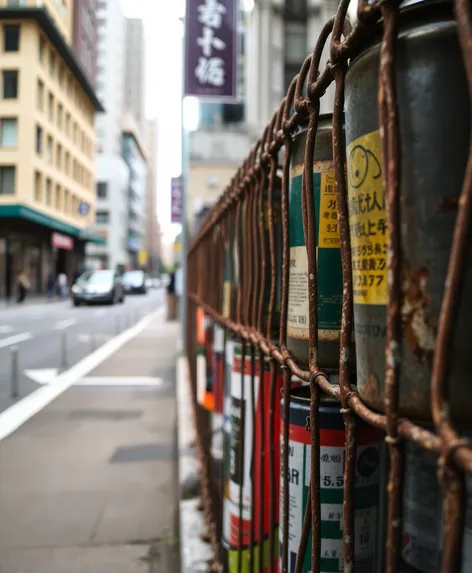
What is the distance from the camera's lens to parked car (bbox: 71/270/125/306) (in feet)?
89.5

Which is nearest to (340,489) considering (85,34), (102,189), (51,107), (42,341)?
(42,341)

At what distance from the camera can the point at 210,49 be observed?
334 inches

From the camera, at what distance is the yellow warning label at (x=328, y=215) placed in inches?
43.0

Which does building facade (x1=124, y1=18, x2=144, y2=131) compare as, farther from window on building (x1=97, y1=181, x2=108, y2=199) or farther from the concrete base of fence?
the concrete base of fence

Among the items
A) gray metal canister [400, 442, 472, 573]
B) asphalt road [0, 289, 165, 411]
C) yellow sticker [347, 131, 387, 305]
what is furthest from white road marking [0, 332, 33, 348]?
yellow sticker [347, 131, 387, 305]

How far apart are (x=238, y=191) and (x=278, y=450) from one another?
988mm

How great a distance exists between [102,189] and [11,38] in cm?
3379

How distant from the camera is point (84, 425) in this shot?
19.0 ft

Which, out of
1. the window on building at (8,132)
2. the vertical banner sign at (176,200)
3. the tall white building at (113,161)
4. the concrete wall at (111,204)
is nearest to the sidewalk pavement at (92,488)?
the vertical banner sign at (176,200)

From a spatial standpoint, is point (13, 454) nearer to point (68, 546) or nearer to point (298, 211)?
point (68, 546)

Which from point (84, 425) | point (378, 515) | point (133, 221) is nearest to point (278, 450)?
point (378, 515)

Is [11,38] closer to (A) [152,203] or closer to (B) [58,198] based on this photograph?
(B) [58,198]

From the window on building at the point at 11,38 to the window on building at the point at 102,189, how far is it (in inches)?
1313

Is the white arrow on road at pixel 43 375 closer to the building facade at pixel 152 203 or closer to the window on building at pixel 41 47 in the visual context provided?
the window on building at pixel 41 47
